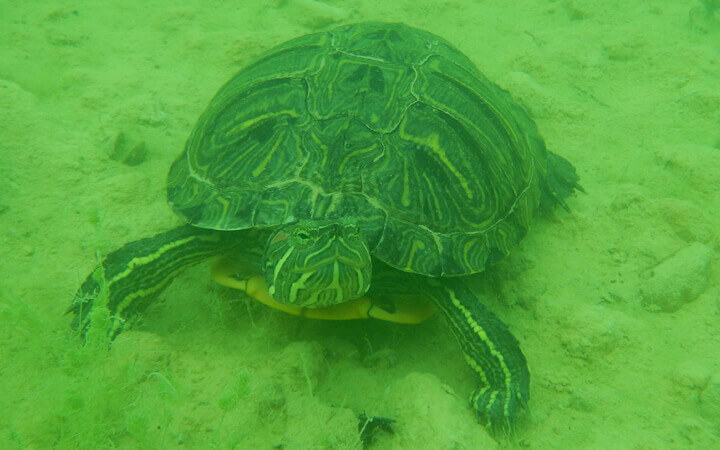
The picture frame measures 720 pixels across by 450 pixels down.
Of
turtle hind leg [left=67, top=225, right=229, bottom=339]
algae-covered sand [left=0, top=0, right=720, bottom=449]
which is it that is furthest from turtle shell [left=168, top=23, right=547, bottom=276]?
algae-covered sand [left=0, top=0, right=720, bottom=449]

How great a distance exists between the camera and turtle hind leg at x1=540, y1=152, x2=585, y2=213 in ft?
15.2

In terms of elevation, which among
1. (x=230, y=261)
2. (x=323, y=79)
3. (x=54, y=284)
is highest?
(x=323, y=79)

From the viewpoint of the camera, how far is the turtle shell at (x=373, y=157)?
10.6 feet

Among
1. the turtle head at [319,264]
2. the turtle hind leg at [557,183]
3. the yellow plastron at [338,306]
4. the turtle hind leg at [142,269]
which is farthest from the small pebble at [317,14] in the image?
the turtle head at [319,264]

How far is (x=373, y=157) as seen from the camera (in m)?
3.37

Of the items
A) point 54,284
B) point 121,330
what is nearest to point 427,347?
point 121,330

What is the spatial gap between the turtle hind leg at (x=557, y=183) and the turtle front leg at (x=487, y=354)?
5.45 ft

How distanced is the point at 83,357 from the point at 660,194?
5140mm

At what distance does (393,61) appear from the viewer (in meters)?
4.00

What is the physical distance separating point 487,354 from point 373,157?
158 centimetres

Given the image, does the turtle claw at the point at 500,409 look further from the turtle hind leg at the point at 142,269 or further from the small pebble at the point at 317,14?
the small pebble at the point at 317,14

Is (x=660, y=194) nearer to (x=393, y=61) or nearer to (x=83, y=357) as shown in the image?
(x=393, y=61)

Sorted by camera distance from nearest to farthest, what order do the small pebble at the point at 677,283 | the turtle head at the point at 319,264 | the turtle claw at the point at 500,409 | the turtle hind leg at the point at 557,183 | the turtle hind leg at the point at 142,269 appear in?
the turtle head at the point at 319,264, the turtle claw at the point at 500,409, the turtle hind leg at the point at 142,269, the small pebble at the point at 677,283, the turtle hind leg at the point at 557,183

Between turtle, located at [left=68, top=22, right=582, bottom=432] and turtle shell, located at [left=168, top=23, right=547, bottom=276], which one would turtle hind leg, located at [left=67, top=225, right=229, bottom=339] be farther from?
turtle shell, located at [left=168, top=23, right=547, bottom=276]
